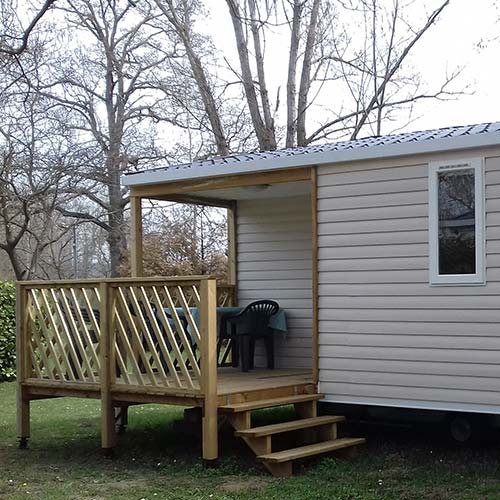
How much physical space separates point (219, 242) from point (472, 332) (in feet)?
44.1

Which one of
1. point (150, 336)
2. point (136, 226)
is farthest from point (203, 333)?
point (136, 226)

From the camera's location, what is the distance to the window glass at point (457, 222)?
689 cm

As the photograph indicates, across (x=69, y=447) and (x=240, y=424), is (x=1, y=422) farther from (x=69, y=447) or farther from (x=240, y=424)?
(x=240, y=424)

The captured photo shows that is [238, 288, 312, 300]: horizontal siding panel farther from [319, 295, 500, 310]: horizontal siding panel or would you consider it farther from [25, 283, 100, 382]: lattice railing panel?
[25, 283, 100, 382]: lattice railing panel

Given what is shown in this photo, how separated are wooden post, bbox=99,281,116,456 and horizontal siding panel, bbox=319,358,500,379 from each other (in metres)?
1.80

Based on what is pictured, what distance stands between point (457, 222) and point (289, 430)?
2.09 m

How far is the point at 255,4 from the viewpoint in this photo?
60.5 feet

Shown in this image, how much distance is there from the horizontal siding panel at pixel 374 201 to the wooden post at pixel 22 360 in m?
2.95

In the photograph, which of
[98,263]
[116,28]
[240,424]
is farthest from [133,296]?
[98,263]

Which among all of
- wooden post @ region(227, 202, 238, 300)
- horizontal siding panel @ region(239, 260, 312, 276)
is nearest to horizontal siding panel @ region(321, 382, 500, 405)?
horizontal siding panel @ region(239, 260, 312, 276)

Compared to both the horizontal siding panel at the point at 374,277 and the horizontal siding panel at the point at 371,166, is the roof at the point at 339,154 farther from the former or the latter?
the horizontal siding panel at the point at 374,277

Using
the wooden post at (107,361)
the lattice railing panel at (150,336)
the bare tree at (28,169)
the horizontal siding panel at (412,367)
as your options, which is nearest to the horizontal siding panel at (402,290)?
the horizontal siding panel at (412,367)

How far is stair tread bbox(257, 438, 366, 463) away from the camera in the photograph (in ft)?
21.5

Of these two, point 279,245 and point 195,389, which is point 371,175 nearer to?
point 195,389
